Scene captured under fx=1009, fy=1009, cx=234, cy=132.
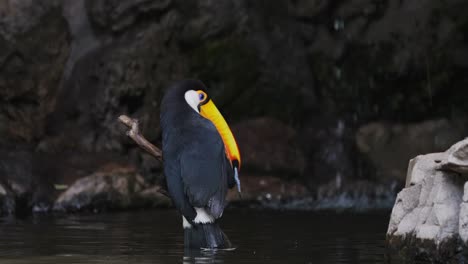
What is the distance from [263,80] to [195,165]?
10.2 metres

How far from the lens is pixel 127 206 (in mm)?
15266

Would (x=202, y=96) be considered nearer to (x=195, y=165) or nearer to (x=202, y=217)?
(x=195, y=165)

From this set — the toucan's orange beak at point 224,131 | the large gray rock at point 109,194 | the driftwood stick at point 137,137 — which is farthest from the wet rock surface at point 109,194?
the driftwood stick at point 137,137

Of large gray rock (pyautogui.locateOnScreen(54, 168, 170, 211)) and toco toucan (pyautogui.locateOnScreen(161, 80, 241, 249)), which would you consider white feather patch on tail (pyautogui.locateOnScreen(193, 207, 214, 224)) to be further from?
large gray rock (pyautogui.locateOnScreen(54, 168, 170, 211))

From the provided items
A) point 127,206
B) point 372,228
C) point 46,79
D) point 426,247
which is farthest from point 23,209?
point 426,247

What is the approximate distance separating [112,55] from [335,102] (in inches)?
175

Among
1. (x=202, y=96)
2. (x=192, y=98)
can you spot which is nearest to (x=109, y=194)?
(x=202, y=96)

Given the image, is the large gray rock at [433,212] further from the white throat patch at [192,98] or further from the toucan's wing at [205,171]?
the white throat patch at [192,98]

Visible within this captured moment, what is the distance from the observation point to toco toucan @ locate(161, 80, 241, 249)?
884cm

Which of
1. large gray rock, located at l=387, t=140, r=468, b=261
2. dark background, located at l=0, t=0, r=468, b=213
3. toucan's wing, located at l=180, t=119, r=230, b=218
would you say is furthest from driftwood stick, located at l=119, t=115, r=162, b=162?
dark background, located at l=0, t=0, r=468, b=213

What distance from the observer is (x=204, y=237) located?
8922 mm

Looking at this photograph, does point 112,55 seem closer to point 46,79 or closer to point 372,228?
point 46,79

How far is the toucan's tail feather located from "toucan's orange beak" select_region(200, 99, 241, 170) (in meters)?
0.68

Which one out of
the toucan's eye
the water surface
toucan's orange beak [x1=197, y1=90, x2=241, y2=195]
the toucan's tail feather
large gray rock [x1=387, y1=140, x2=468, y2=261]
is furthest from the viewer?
the toucan's eye
